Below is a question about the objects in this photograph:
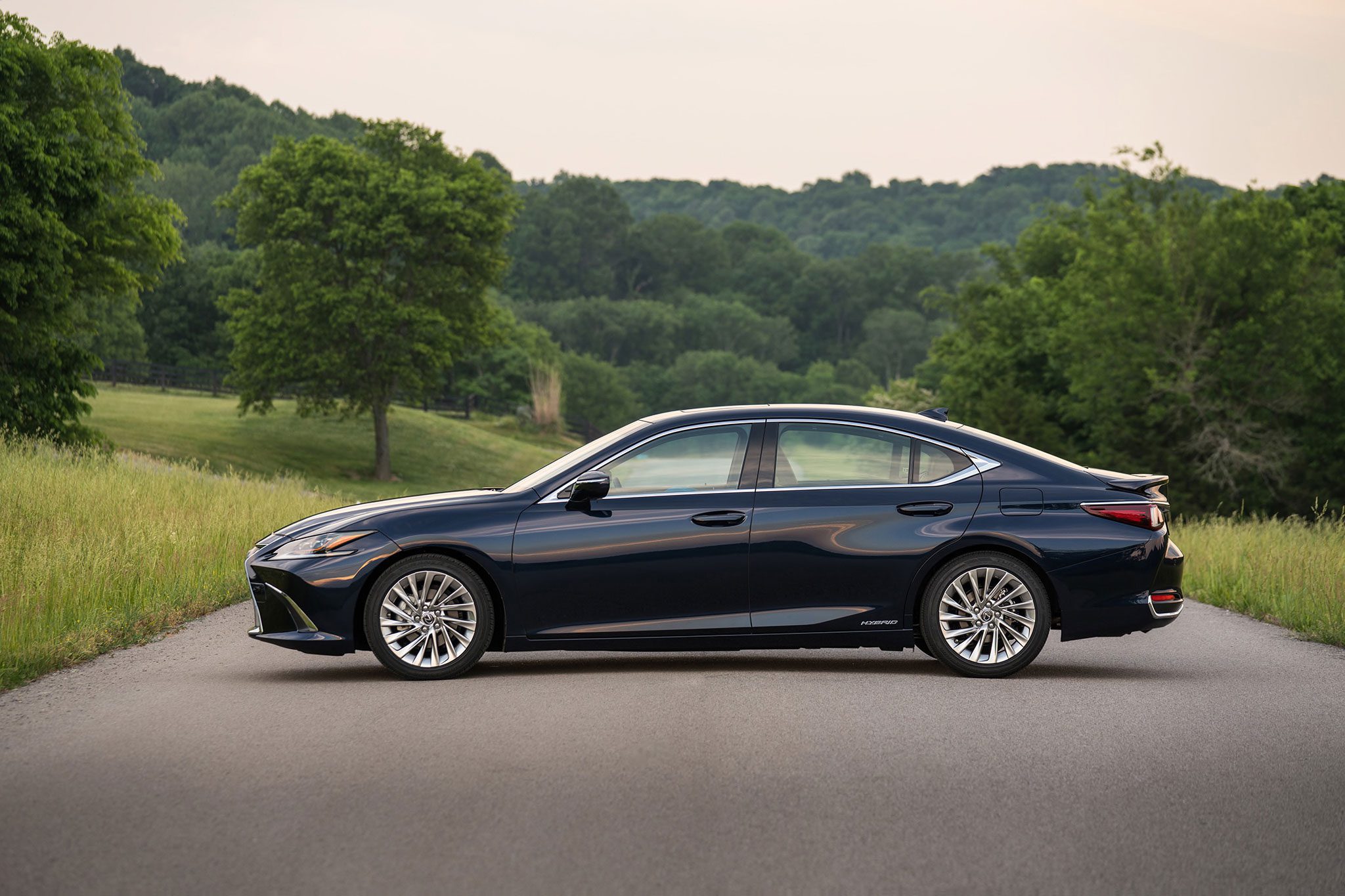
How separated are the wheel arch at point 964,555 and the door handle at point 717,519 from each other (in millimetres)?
1109

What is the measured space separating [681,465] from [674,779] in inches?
119

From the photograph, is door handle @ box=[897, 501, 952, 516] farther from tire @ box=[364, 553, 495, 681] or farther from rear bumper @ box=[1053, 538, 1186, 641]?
tire @ box=[364, 553, 495, 681]

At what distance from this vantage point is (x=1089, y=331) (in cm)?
5116

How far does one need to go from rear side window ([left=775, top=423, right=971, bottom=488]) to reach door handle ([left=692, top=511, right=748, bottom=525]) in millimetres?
357

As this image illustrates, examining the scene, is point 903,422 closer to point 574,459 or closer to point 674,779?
point 574,459

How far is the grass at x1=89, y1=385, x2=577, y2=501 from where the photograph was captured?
5203cm

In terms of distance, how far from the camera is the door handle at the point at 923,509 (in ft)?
29.9

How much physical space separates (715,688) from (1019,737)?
2.01 metres

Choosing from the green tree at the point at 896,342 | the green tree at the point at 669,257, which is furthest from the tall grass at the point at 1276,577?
the green tree at the point at 669,257

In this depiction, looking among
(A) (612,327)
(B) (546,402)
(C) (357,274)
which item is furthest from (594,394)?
(C) (357,274)

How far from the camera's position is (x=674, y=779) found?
21.1 ft

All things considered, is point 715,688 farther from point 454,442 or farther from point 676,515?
point 454,442

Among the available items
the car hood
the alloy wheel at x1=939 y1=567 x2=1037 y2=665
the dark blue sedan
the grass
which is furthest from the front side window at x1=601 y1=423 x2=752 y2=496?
the grass

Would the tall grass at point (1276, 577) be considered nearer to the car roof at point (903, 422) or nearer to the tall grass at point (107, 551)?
the car roof at point (903, 422)
